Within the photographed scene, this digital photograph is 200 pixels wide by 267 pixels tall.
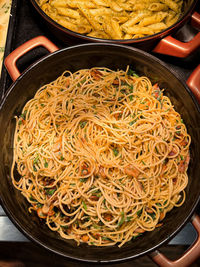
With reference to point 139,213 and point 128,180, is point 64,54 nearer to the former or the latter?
point 128,180

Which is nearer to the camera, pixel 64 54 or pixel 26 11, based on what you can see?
pixel 64 54

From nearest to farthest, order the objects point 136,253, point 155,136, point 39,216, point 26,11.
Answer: point 136,253
point 39,216
point 155,136
point 26,11

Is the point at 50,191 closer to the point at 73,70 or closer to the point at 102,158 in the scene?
the point at 102,158

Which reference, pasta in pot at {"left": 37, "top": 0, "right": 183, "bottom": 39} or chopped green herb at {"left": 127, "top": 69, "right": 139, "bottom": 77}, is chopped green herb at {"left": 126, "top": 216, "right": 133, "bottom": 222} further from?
pasta in pot at {"left": 37, "top": 0, "right": 183, "bottom": 39}

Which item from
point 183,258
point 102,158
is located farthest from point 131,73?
point 183,258

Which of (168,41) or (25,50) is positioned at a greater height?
(168,41)

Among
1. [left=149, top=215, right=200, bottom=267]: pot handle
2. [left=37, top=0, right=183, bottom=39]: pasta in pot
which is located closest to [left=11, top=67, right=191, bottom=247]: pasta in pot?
[left=149, top=215, right=200, bottom=267]: pot handle

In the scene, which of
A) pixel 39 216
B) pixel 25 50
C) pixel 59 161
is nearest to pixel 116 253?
pixel 39 216
